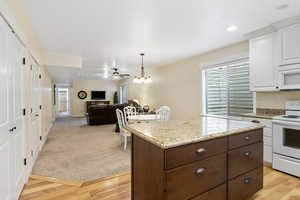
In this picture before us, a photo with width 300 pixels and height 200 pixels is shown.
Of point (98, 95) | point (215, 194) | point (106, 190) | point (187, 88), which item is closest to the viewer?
point (215, 194)

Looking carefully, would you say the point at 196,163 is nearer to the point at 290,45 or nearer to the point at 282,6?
the point at 282,6

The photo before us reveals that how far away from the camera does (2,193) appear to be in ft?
4.96

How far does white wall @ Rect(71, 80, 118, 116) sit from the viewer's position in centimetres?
1091

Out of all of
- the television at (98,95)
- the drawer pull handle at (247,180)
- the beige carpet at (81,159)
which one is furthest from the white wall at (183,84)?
the television at (98,95)

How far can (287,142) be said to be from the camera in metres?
2.57

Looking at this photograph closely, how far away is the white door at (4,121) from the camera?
1528 millimetres

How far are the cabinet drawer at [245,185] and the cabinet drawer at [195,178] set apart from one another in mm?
193

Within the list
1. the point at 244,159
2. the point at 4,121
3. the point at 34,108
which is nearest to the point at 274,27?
the point at 244,159

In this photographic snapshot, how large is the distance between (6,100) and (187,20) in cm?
268

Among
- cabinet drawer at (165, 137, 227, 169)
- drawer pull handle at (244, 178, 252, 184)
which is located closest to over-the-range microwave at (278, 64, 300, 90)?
drawer pull handle at (244, 178, 252, 184)

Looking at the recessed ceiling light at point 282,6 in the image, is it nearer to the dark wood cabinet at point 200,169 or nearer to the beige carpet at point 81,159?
the dark wood cabinet at point 200,169

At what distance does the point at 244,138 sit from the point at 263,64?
203 cm

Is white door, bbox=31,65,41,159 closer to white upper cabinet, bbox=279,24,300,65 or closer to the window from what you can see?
the window

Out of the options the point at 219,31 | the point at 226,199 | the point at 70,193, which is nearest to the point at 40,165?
the point at 70,193
